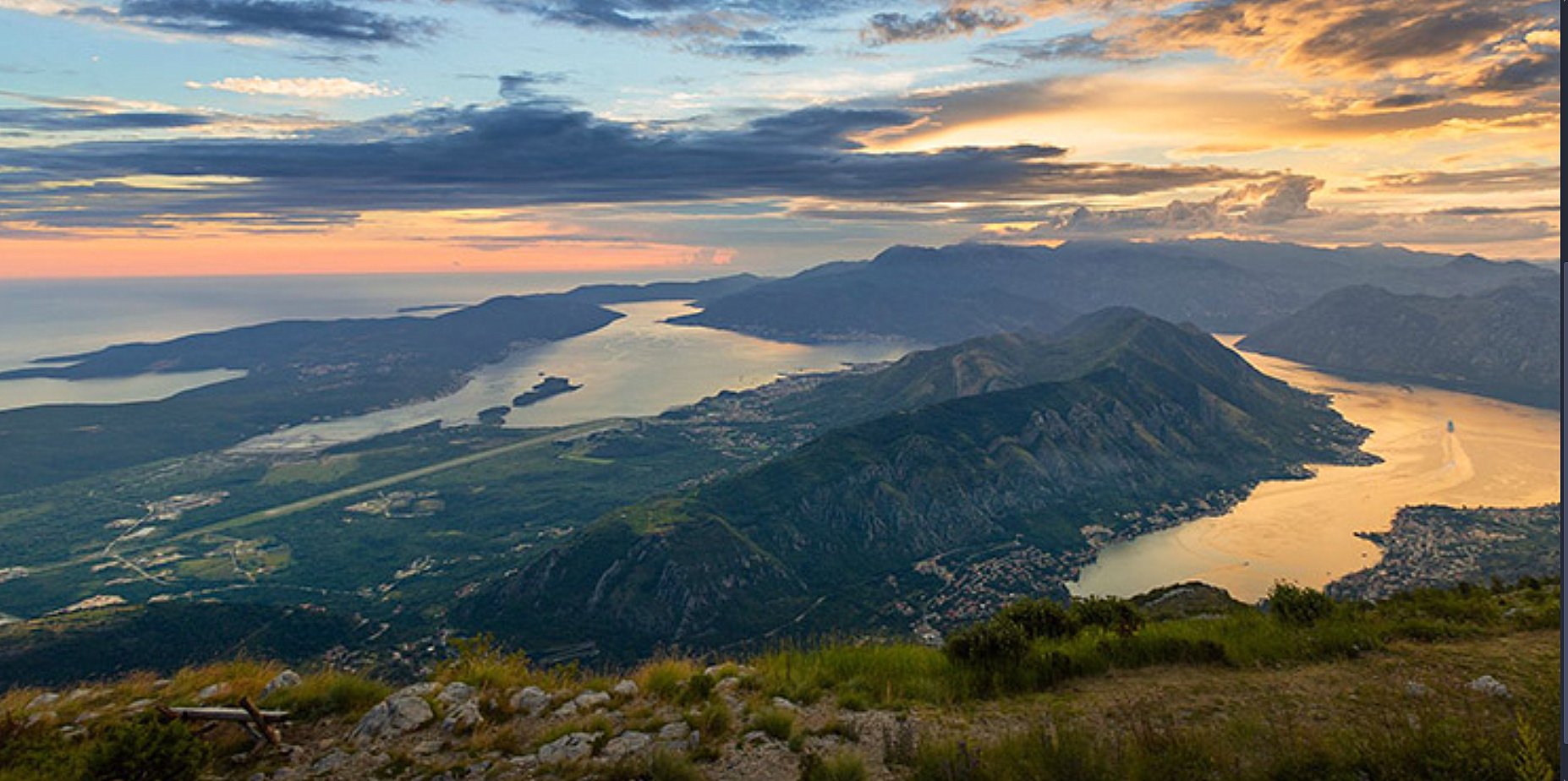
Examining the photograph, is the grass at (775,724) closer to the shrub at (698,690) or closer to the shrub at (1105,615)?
the shrub at (698,690)

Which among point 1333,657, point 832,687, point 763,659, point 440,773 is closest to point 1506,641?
point 1333,657

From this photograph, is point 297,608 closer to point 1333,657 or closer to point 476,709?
point 476,709

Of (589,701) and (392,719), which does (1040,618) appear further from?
(392,719)

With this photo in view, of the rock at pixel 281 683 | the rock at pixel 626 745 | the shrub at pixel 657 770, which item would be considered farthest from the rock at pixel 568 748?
the rock at pixel 281 683

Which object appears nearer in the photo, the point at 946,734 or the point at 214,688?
the point at 946,734

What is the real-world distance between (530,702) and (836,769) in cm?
763

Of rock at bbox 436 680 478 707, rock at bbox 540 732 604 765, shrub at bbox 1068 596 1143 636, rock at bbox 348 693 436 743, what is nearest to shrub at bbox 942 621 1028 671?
shrub at bbox 1068 596 1143 636

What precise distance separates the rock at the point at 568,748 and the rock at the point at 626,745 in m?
0.30

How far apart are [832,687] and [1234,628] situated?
10474mm

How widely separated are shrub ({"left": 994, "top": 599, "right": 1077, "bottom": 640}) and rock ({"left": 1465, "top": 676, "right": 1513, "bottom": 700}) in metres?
7.42

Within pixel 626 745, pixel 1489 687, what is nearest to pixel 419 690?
pixel 626 745

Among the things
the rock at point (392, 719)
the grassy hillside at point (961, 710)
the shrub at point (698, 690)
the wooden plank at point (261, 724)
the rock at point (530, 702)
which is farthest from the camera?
the shrub at point (698, 690)

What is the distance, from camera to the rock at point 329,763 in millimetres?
12680

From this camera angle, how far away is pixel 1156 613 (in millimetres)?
23875
